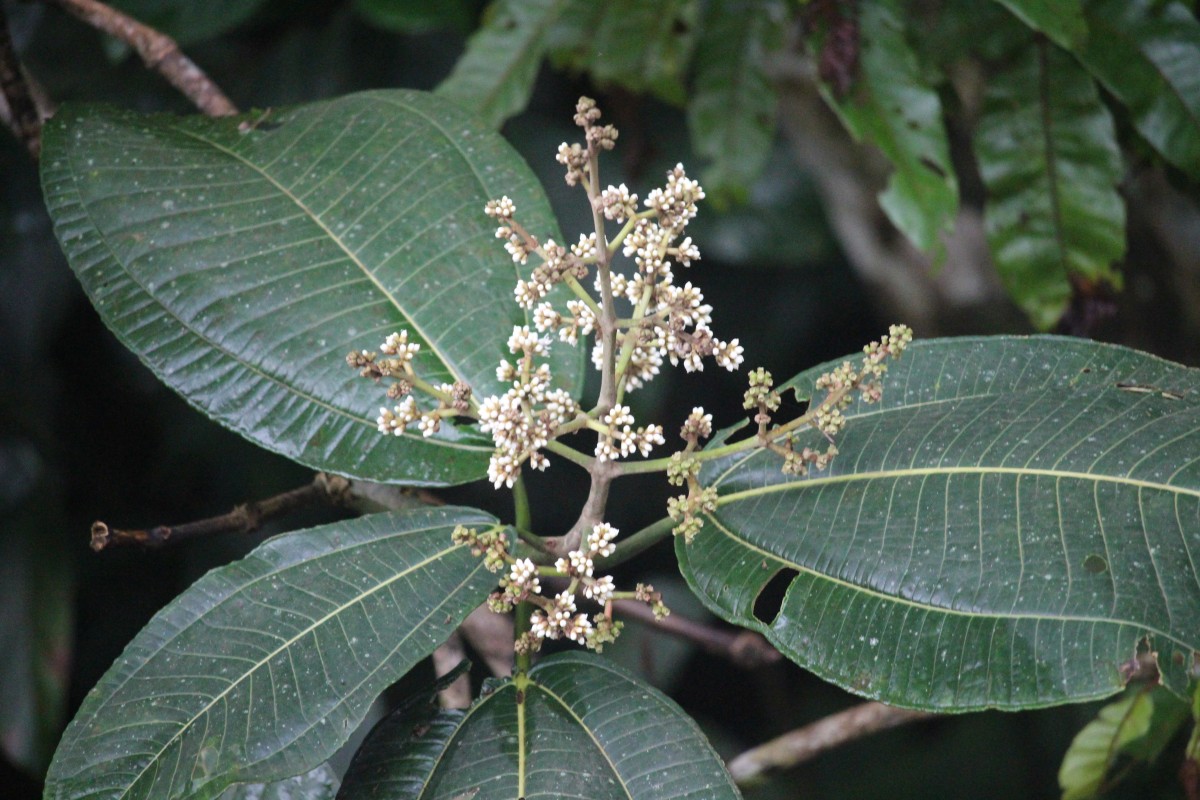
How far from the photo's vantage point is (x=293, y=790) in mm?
845

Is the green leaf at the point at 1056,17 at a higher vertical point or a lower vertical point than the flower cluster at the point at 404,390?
higher

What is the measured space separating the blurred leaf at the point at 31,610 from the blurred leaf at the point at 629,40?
1199 mm

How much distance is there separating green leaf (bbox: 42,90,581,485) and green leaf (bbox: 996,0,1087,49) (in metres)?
0.63

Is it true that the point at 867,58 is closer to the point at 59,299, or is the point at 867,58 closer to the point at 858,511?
the point at 858,511

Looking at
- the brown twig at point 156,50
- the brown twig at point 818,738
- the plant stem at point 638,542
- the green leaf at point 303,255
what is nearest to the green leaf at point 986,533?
the plant stem at point 638,542

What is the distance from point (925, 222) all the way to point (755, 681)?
4.56ft

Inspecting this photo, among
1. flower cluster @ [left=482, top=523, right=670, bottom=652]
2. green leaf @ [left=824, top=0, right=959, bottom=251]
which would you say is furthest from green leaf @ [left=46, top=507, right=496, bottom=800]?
green leaf @ [left=824, top=0, right=959, bottom=251]

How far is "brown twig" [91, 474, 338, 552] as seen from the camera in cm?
89

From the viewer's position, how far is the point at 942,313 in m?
1.94

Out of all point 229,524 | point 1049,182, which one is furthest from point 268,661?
point 1049,182

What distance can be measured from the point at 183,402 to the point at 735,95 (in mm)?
1203

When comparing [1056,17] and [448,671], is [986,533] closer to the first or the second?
[448,671]

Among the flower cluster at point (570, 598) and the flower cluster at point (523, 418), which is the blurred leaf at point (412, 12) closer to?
the flower cluster at point (523, 418)

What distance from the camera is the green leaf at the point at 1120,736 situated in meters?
1.10
